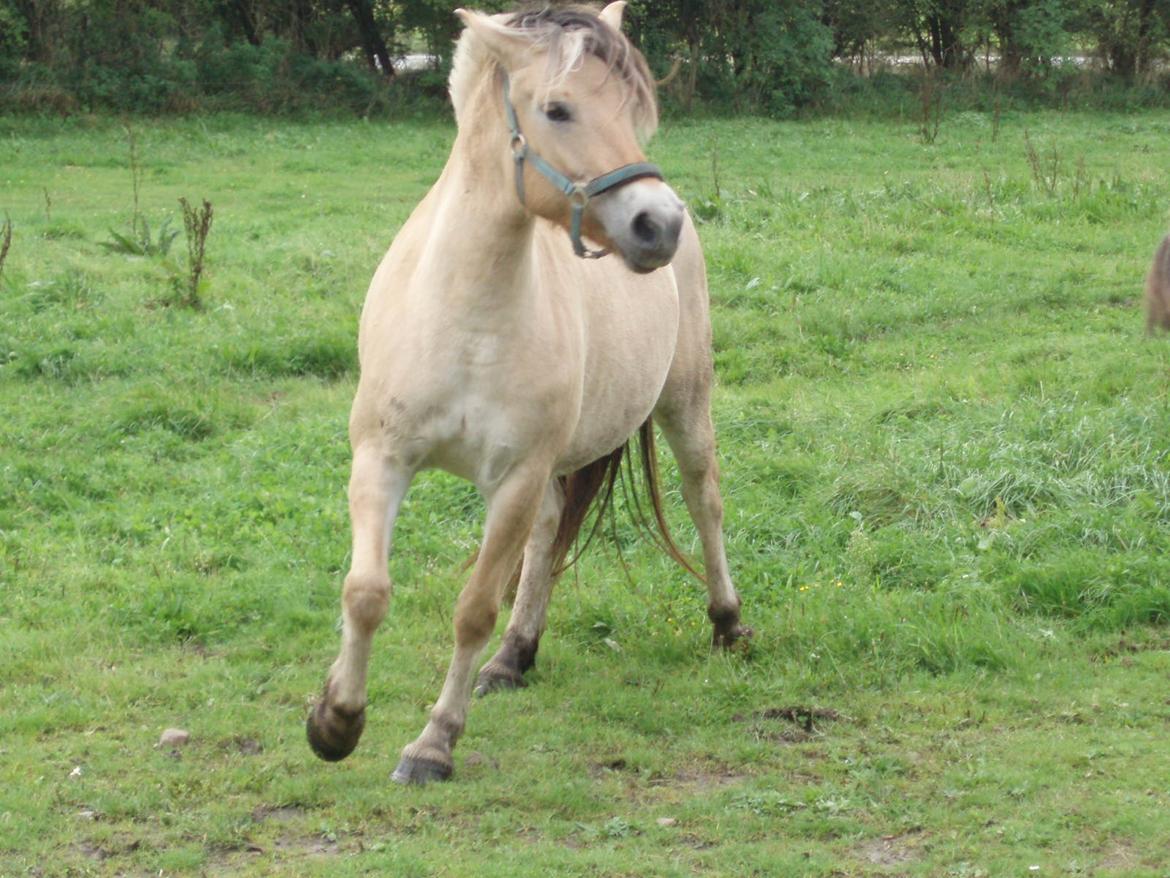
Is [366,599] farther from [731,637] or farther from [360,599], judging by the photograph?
[731,637]

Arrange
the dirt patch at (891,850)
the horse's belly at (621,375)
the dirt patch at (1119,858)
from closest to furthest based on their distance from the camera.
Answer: the dirt patch at (1119,858), the dirt patch at (891,850), the horse's belly at (621,375)

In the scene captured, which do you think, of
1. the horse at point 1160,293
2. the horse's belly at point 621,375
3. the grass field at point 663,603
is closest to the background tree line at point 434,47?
the grass field at point 663,603

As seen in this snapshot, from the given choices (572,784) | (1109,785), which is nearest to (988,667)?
(1109,785)

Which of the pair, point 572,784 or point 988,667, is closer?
point 572,784

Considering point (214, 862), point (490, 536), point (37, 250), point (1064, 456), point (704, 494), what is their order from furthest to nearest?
point (37, 250) < point (1064, 456) < point (704, 494) < point (490, 536) < point (214, 862)

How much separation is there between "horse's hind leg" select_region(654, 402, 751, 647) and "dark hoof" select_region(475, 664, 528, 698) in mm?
861

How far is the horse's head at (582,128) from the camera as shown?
363cm

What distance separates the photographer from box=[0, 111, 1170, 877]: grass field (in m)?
4.13

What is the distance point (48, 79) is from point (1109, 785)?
21623 millimetres

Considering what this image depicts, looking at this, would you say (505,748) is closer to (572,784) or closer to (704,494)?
(572,784)

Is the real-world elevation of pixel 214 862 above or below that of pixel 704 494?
below

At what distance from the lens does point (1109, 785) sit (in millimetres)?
4367

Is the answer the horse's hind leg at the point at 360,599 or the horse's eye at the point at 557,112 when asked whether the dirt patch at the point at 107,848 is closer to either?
the horse's hind leg at the point at 360,599

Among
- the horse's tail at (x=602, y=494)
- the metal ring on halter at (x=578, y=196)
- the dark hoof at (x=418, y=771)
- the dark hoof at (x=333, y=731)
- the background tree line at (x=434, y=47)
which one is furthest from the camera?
the background tree line at (x=434, y=47)
